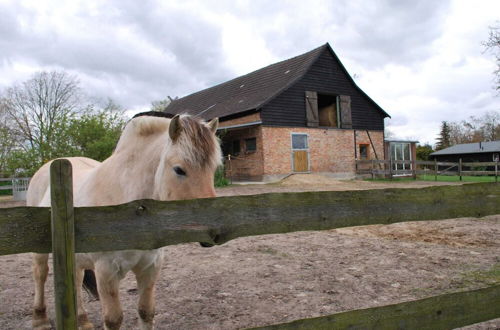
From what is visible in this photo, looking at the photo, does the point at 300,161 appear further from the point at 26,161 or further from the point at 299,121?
the point at 26,161

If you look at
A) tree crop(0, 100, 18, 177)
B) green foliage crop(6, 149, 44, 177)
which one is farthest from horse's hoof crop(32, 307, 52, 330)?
tree crop(0, 100, 18, 177)

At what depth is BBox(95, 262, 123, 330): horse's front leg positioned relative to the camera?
7.16 feet

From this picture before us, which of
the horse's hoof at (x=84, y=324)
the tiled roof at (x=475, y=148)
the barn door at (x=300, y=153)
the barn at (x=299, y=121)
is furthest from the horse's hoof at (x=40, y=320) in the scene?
the tiled roof at (x=475, y=148)

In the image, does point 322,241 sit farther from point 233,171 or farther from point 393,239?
point 233,171

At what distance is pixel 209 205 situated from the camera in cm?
157

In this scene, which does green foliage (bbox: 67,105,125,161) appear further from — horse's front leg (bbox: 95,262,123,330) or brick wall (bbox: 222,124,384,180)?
horse's front leg (bbox: 95,262,123,330)

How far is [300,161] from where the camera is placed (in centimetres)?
1906

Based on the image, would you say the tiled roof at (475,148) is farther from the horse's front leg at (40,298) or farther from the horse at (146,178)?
the horse's front leg at (40,298)

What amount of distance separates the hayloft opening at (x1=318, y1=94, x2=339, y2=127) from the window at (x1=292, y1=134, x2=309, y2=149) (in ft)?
10.4

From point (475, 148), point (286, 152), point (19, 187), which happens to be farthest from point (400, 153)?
point (19, 187)

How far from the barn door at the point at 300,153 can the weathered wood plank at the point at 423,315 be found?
16942mm

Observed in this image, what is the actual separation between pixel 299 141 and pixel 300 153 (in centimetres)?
74

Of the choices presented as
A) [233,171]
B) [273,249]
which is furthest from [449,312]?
[233,171]

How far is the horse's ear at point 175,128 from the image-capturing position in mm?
1998
